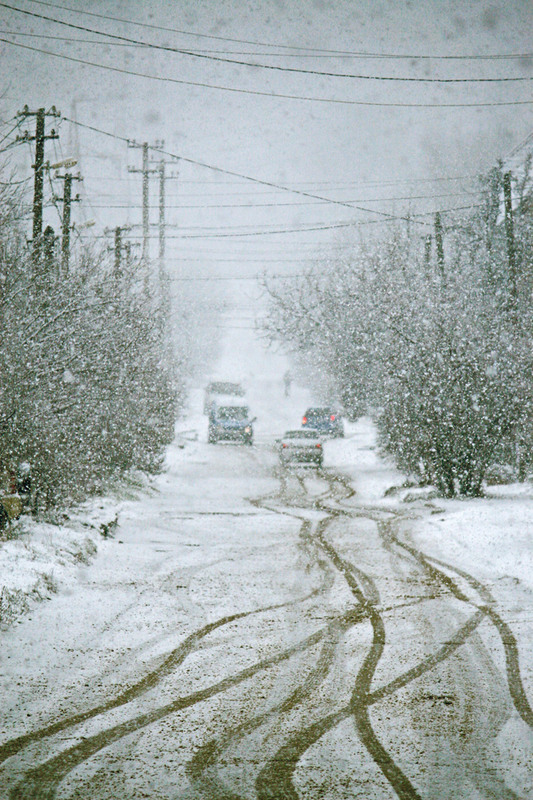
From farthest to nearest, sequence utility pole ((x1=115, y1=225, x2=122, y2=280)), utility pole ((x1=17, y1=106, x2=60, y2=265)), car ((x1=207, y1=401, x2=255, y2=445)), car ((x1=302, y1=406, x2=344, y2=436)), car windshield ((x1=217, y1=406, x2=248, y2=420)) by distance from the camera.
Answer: car ((x1=302, y1=406, x2=344, y2=436)), car windshield ((x1=217, y1=406, x2=248, y2=420)), car ((x1=207, y1=401, x2=255, y2=445)), utility pole ((x1=115, y1=225, x2=122, y2=280)), utility pole ((x1=17, y1=106, x2=60, y2=265))

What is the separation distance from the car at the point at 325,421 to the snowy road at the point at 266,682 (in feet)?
101

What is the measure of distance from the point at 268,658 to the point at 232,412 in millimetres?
33010

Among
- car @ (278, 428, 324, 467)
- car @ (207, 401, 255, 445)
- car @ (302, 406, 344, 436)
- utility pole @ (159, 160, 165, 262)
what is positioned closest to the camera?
car @ (278, 428, 324, 467)

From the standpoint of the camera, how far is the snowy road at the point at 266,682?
4.11 metres

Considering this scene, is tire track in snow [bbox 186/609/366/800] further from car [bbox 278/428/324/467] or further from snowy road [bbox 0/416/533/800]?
car [bbox 278/428/324/467]

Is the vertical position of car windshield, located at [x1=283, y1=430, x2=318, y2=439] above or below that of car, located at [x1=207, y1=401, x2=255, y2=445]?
above

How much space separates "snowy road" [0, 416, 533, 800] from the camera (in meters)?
4.11

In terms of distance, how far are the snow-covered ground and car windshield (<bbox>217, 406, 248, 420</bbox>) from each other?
80.7ft

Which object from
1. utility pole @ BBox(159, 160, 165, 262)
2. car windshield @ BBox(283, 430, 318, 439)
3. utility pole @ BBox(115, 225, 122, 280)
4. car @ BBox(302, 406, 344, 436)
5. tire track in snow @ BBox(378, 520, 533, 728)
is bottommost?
car @ BBox(302, 406, 344, 436)

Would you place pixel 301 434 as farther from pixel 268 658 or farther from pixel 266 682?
pixel 266 682

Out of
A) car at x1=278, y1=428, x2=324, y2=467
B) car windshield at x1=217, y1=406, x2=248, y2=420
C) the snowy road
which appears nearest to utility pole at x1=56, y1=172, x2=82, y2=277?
the snowy road

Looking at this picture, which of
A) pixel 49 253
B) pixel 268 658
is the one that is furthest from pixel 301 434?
pixel 268 658

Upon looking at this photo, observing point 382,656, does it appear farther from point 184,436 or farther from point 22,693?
point 184,436

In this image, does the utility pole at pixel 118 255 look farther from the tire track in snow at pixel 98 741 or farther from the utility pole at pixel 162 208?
the tire track in snow at pixel 98 741
